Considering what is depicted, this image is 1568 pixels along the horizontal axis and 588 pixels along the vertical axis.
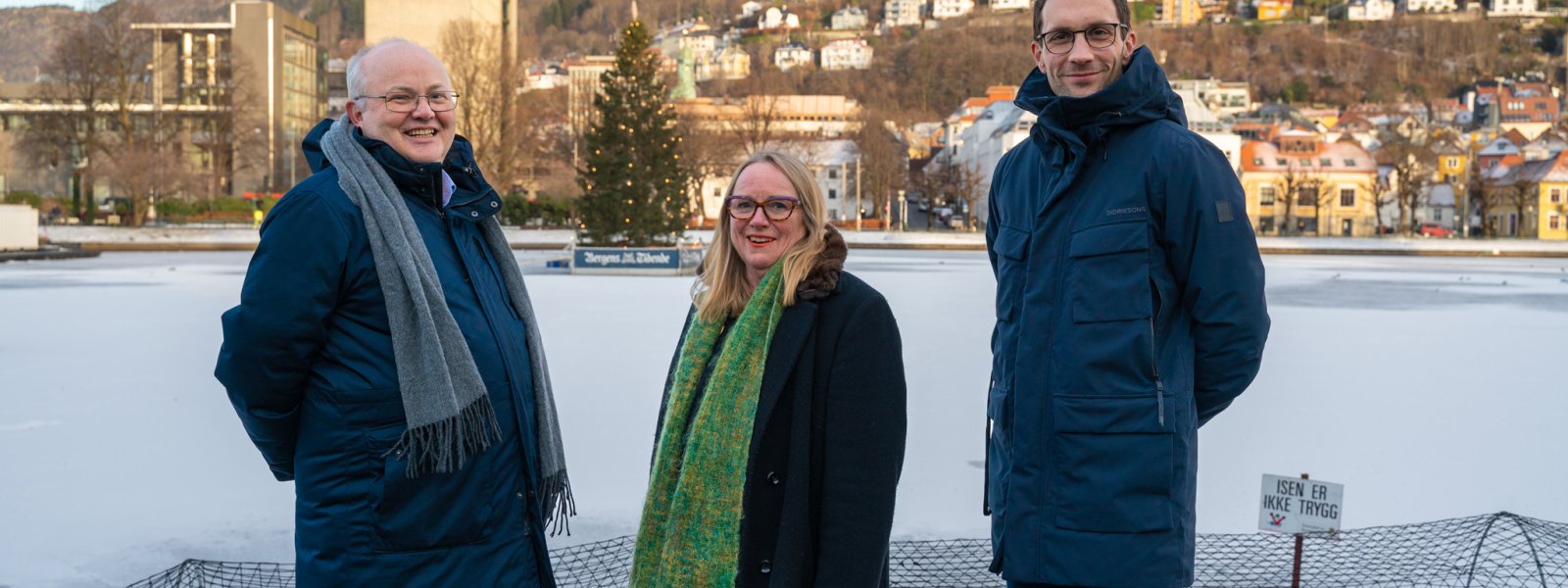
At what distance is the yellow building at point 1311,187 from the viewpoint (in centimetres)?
6994

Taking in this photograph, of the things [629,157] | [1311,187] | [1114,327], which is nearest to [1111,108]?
[1114,327]

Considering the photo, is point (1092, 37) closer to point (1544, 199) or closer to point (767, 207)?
point (767, 207)

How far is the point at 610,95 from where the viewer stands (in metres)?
29.2

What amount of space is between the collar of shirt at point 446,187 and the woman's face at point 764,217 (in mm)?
744

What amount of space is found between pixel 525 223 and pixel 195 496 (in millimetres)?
48323

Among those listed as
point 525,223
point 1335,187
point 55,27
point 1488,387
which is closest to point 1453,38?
point 1335,187

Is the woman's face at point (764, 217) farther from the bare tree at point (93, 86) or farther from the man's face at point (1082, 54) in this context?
the bare tree at point (93, 86)

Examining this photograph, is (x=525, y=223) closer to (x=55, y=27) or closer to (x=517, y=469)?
(x=55, y=27)

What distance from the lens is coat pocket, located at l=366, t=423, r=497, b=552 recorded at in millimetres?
2750

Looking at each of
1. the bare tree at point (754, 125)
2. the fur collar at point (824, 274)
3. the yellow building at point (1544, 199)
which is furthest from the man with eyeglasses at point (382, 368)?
the yellow building at point (1544, 199)

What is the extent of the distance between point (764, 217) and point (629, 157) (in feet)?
89.0

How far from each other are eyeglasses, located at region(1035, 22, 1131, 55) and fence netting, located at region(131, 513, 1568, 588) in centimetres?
254

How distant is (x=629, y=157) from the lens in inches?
1160

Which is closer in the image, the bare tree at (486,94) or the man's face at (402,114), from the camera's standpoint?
the man's face at (402,114)
